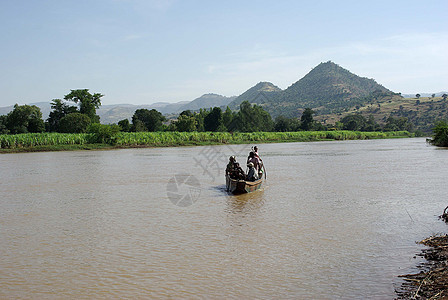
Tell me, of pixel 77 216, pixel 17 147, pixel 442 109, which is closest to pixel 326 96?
pixel 442 109

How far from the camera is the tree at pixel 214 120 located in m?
93.3

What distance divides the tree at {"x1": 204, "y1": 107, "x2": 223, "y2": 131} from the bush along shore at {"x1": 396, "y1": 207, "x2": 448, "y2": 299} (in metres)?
85.1

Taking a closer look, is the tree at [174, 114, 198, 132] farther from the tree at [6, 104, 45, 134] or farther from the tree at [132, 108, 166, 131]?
the tree at [6, 104, 45, 134]

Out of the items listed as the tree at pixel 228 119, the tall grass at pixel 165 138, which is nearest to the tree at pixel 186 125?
the tree at pixel 228 119

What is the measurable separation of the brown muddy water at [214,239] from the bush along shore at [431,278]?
0.23 m

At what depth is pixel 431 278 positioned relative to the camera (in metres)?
6.13

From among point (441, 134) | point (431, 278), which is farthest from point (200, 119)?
point (431, 278)

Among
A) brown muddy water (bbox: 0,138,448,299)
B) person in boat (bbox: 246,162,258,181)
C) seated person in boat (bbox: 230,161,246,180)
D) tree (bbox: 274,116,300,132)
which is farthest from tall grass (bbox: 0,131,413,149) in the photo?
person in boat (bbox: 246,162,258,181)

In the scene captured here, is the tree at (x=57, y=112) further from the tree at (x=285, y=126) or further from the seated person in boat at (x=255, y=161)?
the seated person in boat at (x=255, y=161)

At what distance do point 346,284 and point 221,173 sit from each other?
18.3m

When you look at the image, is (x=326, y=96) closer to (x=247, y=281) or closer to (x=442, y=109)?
(x=442, y=109)

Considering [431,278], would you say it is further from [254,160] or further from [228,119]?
[228,119]

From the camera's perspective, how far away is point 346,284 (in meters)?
6.59

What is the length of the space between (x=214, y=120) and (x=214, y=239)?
84809mm
